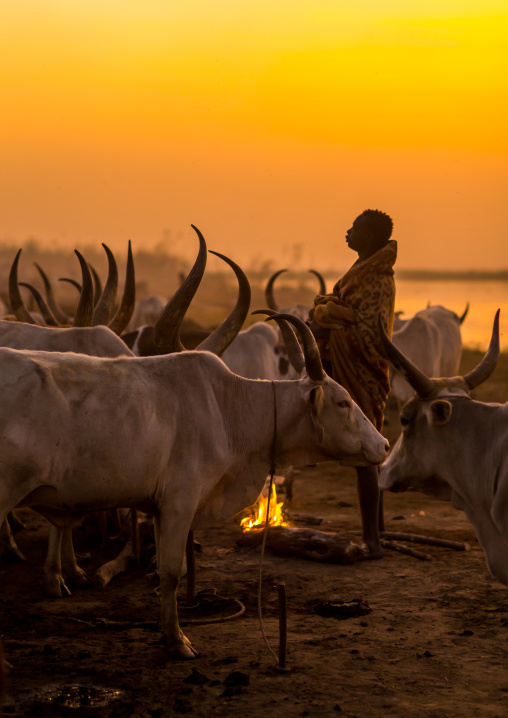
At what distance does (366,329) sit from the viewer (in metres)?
5.96

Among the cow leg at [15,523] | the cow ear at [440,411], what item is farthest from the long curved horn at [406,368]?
the cow leg at [15,523]

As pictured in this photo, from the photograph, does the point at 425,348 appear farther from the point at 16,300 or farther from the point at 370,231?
the point at 370,231

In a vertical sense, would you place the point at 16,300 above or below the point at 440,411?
above

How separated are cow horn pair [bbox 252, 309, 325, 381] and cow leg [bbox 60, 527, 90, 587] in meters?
1.75

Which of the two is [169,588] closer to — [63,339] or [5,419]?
[5,419]

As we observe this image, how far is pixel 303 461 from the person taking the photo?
4.57 metres

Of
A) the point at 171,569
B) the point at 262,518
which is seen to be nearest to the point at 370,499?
the point at 262,518

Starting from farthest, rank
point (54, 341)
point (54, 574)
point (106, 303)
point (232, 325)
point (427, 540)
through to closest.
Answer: point (106, 303)
point (427, 540)
point (54, 341)
point (232, 325)
point (54, 574)

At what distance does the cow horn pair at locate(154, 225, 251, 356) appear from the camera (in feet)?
17.0

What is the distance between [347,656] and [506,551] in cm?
85

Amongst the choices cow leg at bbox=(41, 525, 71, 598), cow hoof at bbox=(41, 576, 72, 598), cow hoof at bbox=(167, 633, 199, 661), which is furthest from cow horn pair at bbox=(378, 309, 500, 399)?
cow hoof at bbox=(41, 576, 72, 598)

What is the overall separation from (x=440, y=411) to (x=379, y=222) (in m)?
2.19

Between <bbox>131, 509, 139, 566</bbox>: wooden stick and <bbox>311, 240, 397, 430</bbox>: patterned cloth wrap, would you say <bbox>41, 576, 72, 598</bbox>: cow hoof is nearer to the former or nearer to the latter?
<bbox>131, 509, 139, 566</bbox>: wooden stick

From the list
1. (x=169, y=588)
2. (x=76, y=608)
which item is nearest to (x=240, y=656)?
(x=169, y=588)
